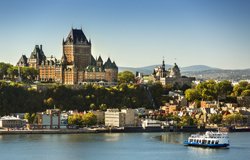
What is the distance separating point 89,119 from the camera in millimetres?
53125

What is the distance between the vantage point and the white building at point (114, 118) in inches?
2084

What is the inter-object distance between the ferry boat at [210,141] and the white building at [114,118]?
11.6 metres

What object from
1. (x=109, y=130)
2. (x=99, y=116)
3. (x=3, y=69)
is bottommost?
(x=109, y=130)

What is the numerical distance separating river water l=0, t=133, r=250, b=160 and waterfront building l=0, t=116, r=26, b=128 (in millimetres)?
4110

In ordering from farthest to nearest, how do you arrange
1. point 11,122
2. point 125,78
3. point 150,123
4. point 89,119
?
point 125,78 < point 89,119 < point 150,123 < point 11,122

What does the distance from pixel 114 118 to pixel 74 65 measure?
998 centimetres

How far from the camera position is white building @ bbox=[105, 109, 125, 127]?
174ft

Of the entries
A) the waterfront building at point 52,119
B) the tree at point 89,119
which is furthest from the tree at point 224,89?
the waterfront building at point 52,119

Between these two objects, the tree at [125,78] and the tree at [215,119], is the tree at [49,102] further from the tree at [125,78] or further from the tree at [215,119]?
the tree at [125,78]

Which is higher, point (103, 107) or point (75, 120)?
point (103, 107)

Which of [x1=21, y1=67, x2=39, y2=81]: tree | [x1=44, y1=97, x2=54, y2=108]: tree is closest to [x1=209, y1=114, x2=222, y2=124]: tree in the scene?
[x1=44, y1=97, x2=54, y2=108]: tree

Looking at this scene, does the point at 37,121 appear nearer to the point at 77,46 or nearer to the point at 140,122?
the point at 140,122

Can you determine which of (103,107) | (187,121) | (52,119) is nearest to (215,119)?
(187,121)

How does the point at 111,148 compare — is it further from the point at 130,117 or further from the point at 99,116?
the point at 99,116
